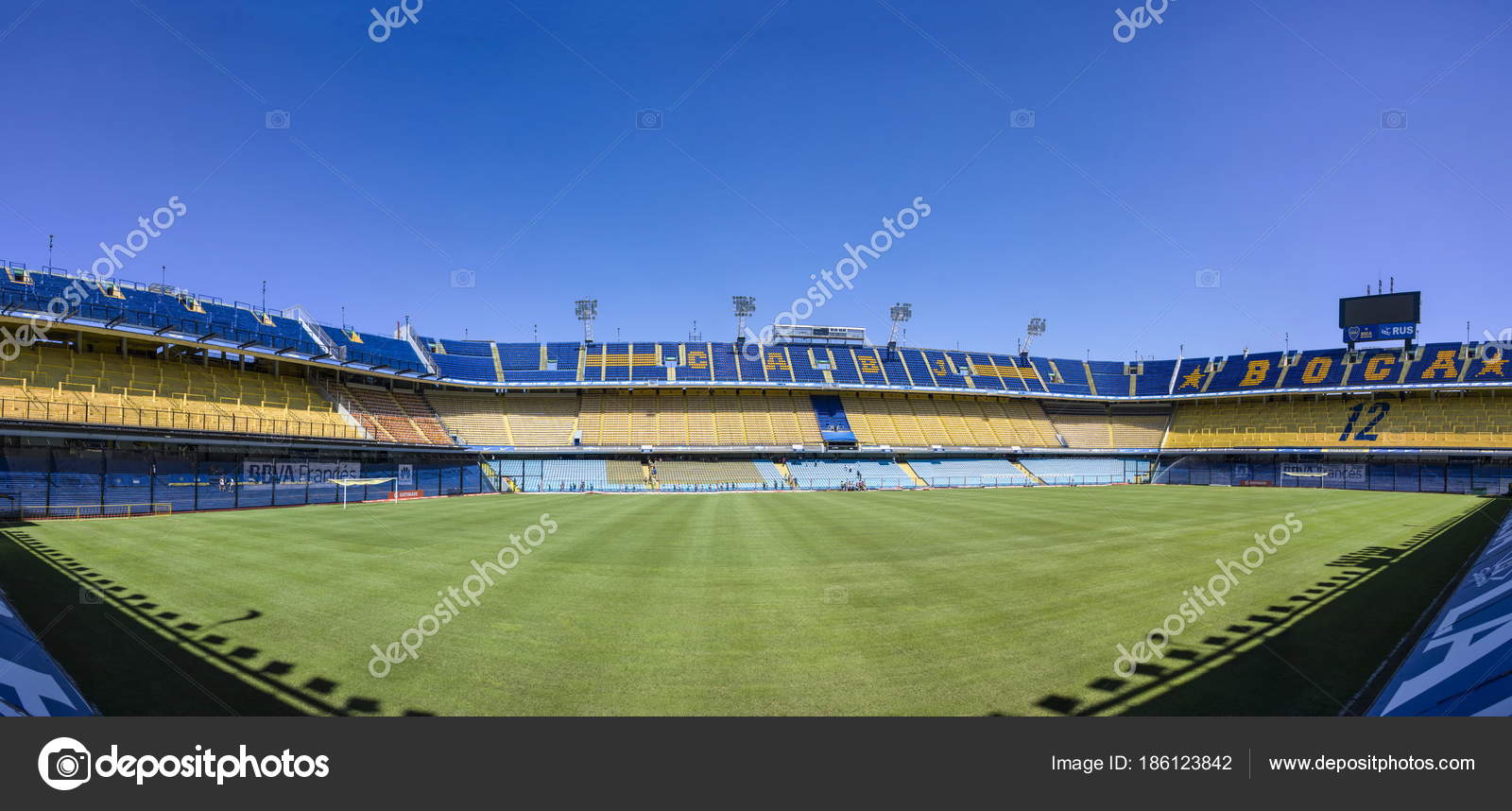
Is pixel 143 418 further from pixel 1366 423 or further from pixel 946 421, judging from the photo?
pixel 1366 423

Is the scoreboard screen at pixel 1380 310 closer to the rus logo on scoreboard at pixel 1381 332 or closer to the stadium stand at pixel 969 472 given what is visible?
the rus logo on scoreboard at pixel 1381 332

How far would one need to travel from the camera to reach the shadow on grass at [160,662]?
6.46 meters

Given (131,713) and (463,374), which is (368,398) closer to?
(463,374)

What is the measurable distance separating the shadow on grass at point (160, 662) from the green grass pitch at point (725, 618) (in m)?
0.04

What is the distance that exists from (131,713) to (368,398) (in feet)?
152

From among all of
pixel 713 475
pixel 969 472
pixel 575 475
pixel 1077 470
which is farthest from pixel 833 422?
pixel 575 475

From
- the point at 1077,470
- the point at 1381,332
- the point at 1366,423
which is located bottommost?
the point at 1077,470

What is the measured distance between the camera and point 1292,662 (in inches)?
298

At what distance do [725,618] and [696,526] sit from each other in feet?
41.2

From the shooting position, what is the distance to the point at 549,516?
84.4 ft

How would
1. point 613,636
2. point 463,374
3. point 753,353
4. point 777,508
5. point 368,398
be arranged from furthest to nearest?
point 753,353 < point 463,374 < point 368,398 < point 777,508 < point 613,636

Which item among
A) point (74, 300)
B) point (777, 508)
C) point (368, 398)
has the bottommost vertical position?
point (777, 508)
